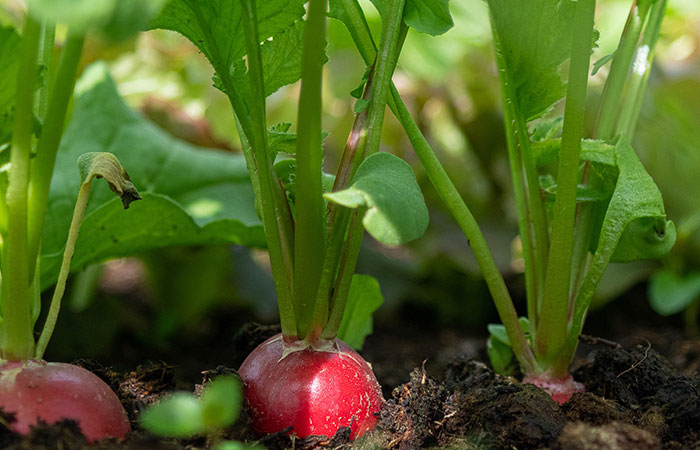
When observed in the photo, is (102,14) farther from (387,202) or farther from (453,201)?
(453,201)

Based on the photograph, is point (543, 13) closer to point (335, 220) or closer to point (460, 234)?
point (335, 220)

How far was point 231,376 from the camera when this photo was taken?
24.1 inches

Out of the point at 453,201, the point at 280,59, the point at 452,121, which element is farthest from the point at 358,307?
the point at 452,121

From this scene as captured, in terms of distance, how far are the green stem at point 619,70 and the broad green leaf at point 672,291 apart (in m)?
0.65

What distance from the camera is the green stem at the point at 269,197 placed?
598mm

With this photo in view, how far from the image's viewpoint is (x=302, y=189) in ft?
1.97

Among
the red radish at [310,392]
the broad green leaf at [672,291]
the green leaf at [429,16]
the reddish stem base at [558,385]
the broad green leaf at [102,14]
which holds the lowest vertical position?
the broad green leaf at [672,291]

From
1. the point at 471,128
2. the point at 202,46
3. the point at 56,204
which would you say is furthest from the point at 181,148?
the point at 471,128

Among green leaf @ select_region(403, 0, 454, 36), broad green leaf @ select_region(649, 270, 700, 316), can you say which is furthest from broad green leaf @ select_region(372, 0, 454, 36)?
broad green leaf @ select_region(649, 270, 700, 316)

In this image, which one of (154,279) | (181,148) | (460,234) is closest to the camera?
(181,148)

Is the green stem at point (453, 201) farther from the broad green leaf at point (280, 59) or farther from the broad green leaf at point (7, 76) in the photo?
the broad green leaf at point (7, 76)

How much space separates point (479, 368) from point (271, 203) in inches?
12.2

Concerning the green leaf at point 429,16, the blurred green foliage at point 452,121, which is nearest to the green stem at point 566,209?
the green leaf at point 429,16

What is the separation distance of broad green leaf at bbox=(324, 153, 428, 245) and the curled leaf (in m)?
0.21
